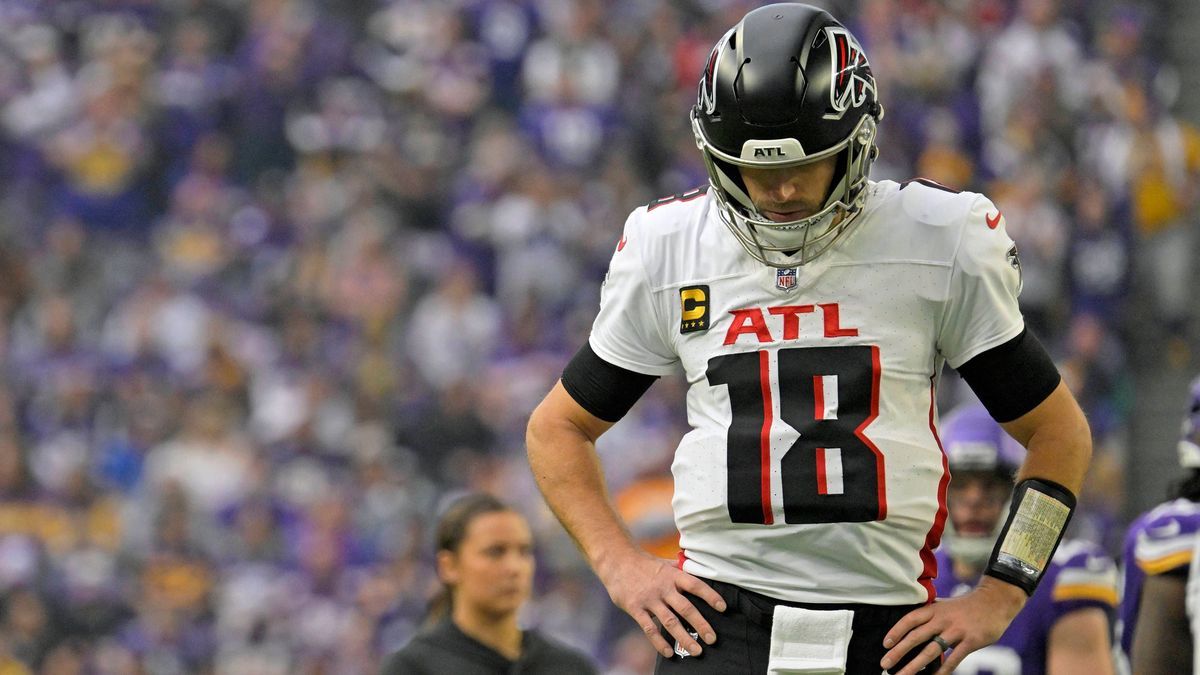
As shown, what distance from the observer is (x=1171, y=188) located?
12.5m

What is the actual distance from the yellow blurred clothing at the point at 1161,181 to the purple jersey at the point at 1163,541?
8060 millimetres

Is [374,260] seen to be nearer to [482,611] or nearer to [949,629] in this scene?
[482,611]

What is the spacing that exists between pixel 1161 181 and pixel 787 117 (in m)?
9.89

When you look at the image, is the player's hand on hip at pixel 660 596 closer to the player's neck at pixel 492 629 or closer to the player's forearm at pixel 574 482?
the player's forearm at pixel 574 482

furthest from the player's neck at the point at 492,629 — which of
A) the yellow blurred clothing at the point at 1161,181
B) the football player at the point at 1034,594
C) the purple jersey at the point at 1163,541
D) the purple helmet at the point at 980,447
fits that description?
the yellow blurred clothing at the point at 1161,181

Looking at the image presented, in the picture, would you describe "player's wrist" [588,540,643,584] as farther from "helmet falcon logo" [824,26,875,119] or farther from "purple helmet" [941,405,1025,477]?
"purple helmet" [941,405,1025,477]

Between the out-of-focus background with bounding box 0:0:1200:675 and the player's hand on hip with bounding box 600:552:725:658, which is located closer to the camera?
the player's hand on hip with bounding box 600:552:725:658

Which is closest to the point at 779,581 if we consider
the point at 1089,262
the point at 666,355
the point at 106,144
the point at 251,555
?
the point at 666,355

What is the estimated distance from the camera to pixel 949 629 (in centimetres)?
327

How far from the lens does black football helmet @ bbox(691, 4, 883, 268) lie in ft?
10.8

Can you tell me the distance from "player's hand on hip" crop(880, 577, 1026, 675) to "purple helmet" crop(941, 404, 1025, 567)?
1.72m

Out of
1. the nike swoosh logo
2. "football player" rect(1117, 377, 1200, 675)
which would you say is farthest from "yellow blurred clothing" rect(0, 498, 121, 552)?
the nike swoosh logo

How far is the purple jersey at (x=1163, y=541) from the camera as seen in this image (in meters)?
4.58

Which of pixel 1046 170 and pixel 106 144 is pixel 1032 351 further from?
pixel 106 144
